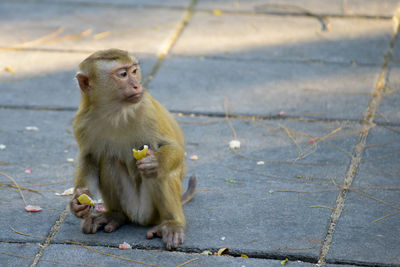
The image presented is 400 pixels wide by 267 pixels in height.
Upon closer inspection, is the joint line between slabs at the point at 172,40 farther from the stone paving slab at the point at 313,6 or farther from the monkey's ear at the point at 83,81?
the monkey's ear at the point at 83,81

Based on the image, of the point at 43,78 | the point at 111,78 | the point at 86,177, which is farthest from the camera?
the point at 43,78

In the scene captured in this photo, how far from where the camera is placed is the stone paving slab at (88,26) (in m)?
8.21

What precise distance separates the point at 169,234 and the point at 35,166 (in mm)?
1672

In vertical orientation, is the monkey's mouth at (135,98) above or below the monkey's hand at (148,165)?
above

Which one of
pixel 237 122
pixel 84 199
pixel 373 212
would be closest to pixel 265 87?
pixel 237 122

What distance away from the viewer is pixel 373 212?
15.6ft

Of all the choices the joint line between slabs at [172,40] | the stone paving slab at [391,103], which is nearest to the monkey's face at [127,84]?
the joint line between slabs at [172,40]

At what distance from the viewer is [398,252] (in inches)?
166

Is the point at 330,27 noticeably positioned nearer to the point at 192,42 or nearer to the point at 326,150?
the point at 192,42

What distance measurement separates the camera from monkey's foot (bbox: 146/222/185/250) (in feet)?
14.4

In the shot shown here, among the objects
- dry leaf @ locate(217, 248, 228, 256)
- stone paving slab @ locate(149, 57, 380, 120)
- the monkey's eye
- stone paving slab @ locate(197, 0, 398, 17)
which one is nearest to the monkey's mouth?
the monkey's eye

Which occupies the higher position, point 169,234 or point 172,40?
point 169,234

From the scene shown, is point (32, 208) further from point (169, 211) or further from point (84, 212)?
point (169, 211)

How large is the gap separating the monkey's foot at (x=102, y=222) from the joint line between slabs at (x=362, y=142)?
1.41 metres
